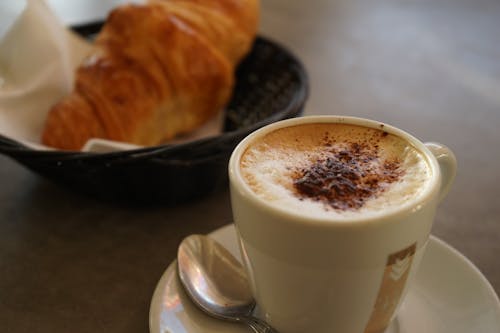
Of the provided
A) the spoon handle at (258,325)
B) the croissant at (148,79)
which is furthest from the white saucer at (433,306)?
the croissant at (148,79)

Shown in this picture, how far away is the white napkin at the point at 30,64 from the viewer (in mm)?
962

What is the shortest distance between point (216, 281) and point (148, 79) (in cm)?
49

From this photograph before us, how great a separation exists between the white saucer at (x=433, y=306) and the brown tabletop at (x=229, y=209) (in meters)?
0.08

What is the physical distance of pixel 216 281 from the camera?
632mm

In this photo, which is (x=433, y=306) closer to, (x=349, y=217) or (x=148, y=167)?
(x=349, y=217)

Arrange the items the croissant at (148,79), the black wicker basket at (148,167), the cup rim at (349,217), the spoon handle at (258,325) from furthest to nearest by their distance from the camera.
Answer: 1. the croissant at (148,79)
2. the black wicker basket at (148,167)
3. the spoon handle at (258,325)
4. the cup rim at (349,217)

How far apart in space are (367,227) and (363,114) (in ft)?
2.32

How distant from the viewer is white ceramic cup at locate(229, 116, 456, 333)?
0.46 meters

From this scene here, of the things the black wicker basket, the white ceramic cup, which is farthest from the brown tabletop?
the white ceramic cup

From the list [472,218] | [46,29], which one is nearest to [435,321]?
[472,218]

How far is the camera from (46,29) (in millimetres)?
999

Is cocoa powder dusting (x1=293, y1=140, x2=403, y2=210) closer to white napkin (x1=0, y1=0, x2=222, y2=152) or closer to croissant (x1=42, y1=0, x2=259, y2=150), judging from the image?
croissant (x1=42, y1=0, x2=259, y2=150)

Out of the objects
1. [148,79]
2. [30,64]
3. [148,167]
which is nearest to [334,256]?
[148,167]

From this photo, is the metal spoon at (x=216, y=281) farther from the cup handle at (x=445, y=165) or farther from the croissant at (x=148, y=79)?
the croissant at (x=148, y=79)
